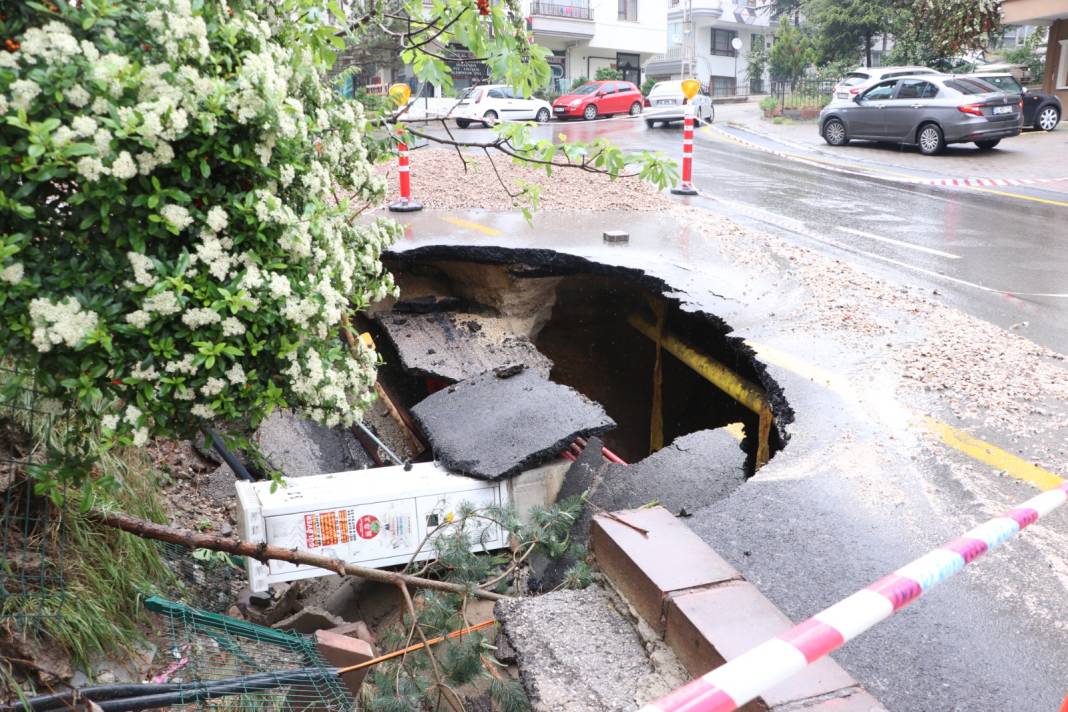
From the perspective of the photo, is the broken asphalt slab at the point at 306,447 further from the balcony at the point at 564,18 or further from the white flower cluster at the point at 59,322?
the balcony at the point at 564,18

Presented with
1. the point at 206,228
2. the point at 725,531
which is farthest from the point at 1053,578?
the point at 206,228

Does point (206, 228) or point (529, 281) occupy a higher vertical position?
point (206, 228)

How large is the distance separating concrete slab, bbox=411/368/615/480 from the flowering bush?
225 cm

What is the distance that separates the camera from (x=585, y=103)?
98.7 feet

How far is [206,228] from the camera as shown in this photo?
2.38 m

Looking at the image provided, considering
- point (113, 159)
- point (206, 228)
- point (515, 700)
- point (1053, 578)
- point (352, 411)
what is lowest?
point (515, 700)

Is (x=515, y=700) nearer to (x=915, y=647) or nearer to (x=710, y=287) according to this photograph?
(x=915, y=647)

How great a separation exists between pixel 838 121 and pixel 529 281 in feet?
48.5

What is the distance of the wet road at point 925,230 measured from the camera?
754 centimetres

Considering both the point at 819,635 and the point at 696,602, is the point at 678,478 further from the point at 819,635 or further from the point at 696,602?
the point at 819,635

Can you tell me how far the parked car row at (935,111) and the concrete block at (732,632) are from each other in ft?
56.6

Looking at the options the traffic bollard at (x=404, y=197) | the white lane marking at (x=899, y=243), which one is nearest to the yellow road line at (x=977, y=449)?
the white lane marking at (x=899, y=243)

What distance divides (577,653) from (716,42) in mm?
57154

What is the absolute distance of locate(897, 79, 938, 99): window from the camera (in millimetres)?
17834
